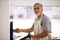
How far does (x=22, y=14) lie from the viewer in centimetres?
221

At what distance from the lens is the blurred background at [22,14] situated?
219 centimetres

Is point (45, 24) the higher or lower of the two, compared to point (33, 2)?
lower

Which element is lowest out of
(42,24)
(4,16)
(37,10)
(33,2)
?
(42,24)

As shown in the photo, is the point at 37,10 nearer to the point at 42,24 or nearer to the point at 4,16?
the point at 42,24

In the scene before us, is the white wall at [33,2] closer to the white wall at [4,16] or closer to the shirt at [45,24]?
the white wall at [4,16]

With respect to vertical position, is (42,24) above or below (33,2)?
below

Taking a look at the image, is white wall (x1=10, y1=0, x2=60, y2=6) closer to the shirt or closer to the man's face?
the man's face

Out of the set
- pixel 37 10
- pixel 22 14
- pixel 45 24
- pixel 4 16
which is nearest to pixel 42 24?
pixel 45 24

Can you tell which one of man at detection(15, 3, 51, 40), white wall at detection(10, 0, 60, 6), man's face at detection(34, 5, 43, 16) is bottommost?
man at detection(15, 3, 51, 40)

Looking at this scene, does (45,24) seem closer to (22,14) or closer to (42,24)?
(42,24)

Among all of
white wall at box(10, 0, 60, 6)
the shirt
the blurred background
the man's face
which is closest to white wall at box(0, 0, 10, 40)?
the blurred background

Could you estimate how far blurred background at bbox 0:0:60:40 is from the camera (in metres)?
2.19

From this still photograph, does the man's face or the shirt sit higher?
the man's face

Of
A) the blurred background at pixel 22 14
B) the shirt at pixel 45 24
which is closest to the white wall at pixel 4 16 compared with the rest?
the blurred background at pixel 22 14
